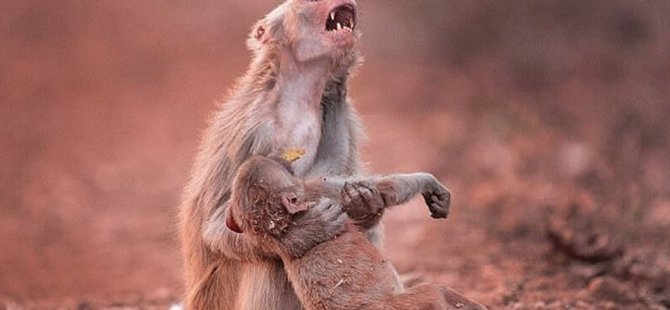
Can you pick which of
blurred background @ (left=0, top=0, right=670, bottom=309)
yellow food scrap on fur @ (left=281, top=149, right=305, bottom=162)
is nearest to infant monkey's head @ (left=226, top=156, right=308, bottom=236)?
yellow food scrap on fur @ (left=281, top=149, right=305, bottom=162)

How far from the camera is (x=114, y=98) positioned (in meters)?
22.1

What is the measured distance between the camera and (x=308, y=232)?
6234 mm

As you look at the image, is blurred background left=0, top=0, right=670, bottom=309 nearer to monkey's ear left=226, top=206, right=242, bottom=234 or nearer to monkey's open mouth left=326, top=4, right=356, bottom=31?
monkey's open mouth left=326, top=4, right=356, bottom=31

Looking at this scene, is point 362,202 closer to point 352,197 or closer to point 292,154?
point 352,197

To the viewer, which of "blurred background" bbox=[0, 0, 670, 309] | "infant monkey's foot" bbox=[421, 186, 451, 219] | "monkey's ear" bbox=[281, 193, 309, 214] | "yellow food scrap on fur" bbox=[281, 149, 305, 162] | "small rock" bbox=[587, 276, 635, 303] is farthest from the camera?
"blurred background" bbox=[0, 0, 670, 309]

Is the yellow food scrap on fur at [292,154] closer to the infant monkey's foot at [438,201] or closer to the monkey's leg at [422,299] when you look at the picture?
the infant monkey's foot at [438,201]

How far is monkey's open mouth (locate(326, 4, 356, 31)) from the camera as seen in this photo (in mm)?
7089

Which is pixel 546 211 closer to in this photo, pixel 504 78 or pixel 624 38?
pixel 624 38

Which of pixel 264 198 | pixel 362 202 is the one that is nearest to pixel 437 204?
pixel 362 202

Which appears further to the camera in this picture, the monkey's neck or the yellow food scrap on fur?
the monkey's neck

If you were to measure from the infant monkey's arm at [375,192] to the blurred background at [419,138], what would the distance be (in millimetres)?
1732

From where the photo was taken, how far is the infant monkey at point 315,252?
611 centimetres

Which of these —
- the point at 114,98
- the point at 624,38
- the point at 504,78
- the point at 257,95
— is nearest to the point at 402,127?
the point at 504,78

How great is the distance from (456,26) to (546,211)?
952cm
